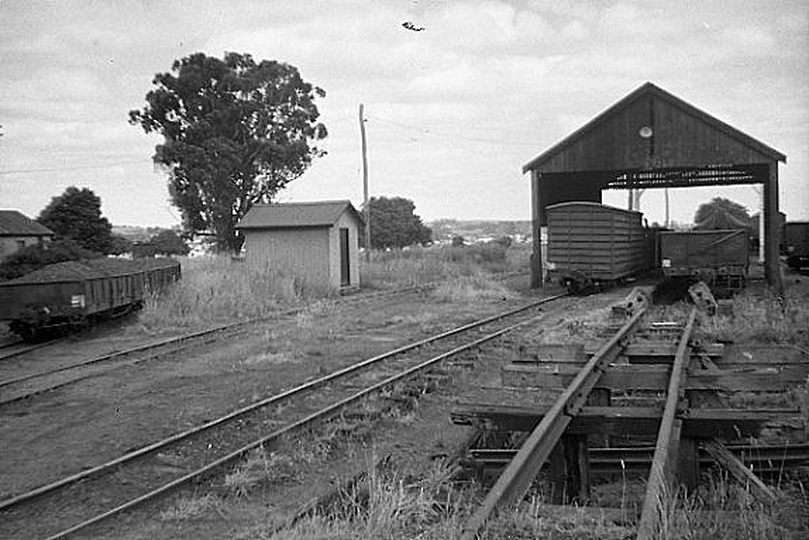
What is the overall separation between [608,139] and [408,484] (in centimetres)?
2244

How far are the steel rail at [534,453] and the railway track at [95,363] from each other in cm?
709

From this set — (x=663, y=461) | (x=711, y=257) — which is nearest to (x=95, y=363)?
(x=663, y=461)

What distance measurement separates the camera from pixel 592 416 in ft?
21.2

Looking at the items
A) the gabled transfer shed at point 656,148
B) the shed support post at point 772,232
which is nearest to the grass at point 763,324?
the shed support post at point 772,232

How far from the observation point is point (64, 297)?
15984 millimetres

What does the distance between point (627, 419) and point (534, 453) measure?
132 centimetres

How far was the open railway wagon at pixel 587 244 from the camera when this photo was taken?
23.8 m

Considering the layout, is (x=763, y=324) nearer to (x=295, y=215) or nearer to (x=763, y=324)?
(x=763, y=324)

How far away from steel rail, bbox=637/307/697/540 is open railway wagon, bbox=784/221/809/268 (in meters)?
31.8

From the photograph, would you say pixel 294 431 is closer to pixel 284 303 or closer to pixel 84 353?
pixel 84 353

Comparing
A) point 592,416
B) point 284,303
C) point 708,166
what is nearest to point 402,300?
point 284,303

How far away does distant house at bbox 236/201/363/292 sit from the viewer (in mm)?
26000

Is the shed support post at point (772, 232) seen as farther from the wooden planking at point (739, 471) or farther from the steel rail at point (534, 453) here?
the wooden planking at point (739, 471)

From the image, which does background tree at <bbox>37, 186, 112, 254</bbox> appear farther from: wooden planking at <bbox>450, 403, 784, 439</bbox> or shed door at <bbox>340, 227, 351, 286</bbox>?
wooden planking at <bbox>450, 403, 784, 439</bbox>
